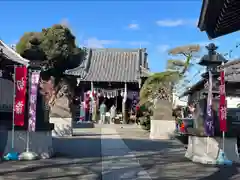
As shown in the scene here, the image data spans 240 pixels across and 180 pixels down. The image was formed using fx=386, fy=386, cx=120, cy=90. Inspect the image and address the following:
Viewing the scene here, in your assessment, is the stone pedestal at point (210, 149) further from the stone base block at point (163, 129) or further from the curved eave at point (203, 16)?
the stone base block at point (163, 129)

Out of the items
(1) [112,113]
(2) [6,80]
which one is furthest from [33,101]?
(1) [112,113]

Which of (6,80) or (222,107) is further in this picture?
(6,80)

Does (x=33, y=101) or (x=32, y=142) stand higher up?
(x=33, y=101)

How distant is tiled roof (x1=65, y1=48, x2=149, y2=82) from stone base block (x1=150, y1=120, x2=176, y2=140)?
53.8 feet

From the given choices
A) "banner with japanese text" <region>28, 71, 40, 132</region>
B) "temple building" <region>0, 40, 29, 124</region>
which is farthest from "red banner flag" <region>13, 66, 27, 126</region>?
"temple building" <region>0, 40, 29, 124</region>

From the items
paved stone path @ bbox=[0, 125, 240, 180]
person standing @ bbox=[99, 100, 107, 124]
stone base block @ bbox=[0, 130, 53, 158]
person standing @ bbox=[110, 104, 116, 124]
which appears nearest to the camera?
paved stone path @ bbox=[0, 125, 240, 180]

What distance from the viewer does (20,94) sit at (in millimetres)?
11625

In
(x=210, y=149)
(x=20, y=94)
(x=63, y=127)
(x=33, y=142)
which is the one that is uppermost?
(x=20, y=94)

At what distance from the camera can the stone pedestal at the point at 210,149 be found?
11.5m

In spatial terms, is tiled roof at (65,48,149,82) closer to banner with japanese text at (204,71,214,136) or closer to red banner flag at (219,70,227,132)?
banner with japanese text at (204,71,214,136)

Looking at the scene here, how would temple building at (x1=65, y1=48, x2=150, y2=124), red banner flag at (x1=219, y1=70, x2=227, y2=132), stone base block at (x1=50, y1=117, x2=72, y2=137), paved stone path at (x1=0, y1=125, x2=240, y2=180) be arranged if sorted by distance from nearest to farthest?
1. paved stone path at (x1=0, y1=125, x2=240, y2=180)
2. red banner flag at (x1=219, y1=70, x2=227, y2=132)
3. stone base block at (x1=50, y1=117, x2=72, y2=137)
4. temple building at (x1=65, y1=48, x2=150, y2=124)

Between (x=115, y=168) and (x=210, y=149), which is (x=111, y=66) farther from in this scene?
(x=115, y=168)

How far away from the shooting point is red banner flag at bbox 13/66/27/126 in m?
11.5

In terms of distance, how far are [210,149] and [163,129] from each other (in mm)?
9474
